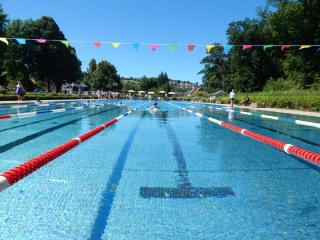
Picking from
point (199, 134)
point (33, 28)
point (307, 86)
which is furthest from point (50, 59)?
point (199, 134)

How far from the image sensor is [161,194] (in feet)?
14.4

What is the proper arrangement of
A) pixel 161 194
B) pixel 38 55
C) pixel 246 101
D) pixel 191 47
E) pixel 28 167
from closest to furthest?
1. pixel 161 194
2. pixel 28 167
3. pixel 191 47
4. pixel 246 101
5. pixel 38 55

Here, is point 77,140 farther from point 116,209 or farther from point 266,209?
point 266,209

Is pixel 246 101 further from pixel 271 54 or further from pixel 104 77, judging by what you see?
pixel 104 77

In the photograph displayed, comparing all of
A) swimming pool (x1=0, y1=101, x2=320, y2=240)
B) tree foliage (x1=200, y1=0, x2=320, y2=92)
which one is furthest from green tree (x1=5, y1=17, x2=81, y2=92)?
swimming pool (x1=0, y1=101, x2=320, y2=240)

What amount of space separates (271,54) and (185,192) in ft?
155

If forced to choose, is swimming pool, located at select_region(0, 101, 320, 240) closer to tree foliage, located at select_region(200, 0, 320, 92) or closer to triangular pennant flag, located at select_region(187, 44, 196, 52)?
triangular pennant flag, located at select_region(187, 44, 196, 52)

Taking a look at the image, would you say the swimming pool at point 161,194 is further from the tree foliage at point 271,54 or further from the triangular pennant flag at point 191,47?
the tree foliage at point 271,54

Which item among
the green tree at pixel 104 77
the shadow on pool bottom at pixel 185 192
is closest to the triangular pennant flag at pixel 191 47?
the shadow on pool bottom at pixel 185 192

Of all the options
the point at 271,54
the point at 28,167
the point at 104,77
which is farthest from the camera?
the point at 104,77

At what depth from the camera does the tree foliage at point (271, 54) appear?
3738cm

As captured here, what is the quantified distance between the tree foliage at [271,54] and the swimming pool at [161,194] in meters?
31.0

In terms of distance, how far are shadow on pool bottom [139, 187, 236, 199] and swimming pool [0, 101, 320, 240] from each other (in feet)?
0.04

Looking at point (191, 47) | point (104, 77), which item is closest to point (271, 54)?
point (191, 47)
